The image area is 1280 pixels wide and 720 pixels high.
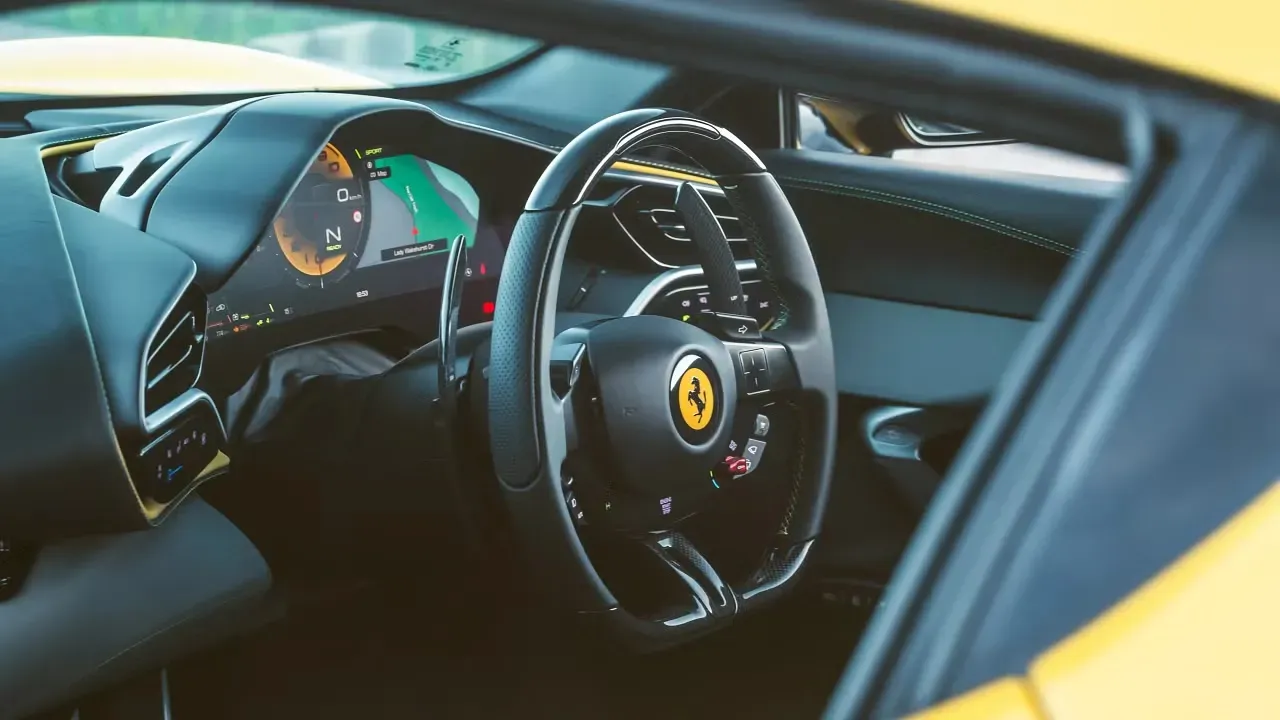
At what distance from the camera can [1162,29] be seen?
68cm

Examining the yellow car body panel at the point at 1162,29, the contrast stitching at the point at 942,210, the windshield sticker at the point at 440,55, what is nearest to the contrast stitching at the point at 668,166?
the contrast stitching at the point at 942,210

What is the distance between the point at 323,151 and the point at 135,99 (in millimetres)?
361

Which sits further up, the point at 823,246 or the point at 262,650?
the point at 823,246

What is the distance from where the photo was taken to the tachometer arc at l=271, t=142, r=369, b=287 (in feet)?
7.70

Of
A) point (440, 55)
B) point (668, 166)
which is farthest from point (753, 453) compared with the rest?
point (440, 55)

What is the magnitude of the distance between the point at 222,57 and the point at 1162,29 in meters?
2.35

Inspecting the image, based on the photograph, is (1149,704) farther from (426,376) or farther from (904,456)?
(904,456)

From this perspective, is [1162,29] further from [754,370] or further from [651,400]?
[754,370]

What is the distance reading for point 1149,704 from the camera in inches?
25.5

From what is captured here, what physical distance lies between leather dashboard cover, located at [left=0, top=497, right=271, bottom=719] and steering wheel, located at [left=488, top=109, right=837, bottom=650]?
0.51m

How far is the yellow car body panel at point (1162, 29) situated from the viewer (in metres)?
0.68

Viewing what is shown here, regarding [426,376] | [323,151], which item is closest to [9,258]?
[426,376]

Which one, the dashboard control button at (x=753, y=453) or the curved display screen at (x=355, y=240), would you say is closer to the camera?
the dashboard control button at (x=753, y=453)

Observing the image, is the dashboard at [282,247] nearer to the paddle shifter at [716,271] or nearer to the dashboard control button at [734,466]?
the paddle shifter at [716,271]
